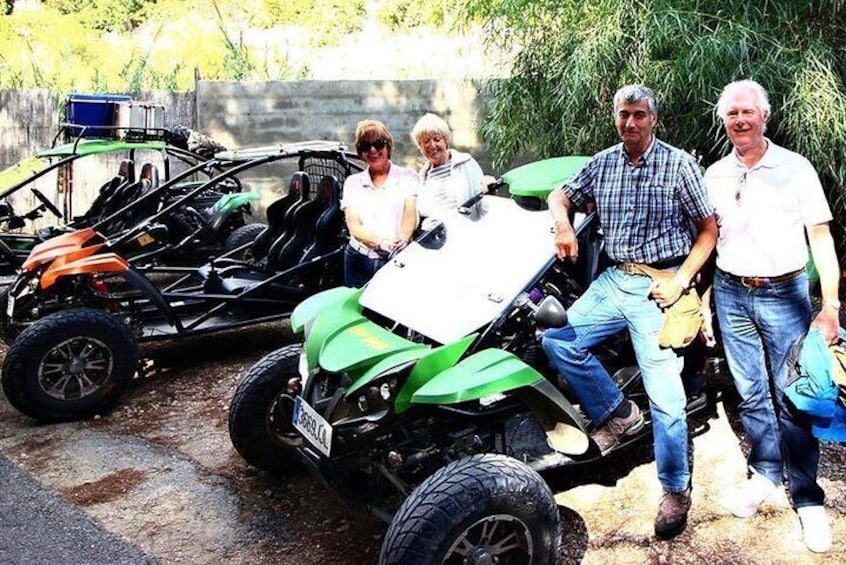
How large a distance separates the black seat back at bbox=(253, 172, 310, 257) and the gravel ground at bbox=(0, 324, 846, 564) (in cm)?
153

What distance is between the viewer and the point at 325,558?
3.43m

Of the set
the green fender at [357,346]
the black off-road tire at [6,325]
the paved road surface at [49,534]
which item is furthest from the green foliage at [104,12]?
the green fender at [357,346]

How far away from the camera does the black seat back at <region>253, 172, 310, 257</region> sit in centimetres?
614

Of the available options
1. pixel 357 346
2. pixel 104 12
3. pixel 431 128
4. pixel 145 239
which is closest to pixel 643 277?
pixel 357 346

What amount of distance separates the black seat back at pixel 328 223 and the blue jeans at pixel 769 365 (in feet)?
9.59

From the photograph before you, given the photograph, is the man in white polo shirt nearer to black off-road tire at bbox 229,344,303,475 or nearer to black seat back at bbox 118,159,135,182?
black off-road tire at bbox 229,344,303,475

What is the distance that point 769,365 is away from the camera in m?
3.54

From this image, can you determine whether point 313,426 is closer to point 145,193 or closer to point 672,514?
point 672,514

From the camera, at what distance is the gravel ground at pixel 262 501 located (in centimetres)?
343

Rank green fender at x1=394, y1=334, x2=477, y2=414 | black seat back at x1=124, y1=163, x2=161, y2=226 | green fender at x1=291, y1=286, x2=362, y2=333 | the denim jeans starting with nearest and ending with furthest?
green fender at x1=394, y1=334, x2=477, y2=414, green fender at x1=291, y1=286, x2=362, y2=333, the denim jeans, black seat back at x1=124, y1=163, x2=161, y2=226

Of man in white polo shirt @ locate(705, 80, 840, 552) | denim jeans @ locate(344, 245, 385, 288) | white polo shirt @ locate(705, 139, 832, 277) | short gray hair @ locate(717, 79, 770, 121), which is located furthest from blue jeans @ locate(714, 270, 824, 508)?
denim jeans @ locate(344, 245, 385, 288)

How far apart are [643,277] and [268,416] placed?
5.74 feet

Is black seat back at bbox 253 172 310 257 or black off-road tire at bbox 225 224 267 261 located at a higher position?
black seat back at bbox 253 172 310 257

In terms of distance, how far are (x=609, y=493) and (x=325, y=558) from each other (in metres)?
1.27
